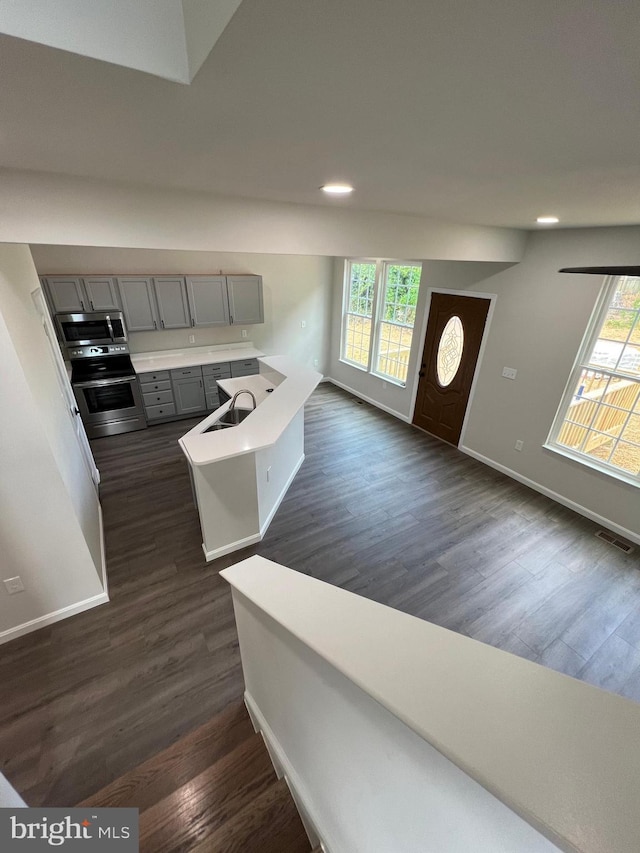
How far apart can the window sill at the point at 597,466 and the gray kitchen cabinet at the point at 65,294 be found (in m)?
5.78

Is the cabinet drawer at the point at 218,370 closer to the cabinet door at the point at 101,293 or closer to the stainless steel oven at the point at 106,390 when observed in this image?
the stainless steel oven at the point at 106,390

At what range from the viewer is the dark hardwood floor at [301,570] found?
1897 millimetres

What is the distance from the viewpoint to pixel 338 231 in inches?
99.6

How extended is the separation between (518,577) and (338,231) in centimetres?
316

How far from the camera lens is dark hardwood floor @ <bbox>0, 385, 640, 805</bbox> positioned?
6.23 ft

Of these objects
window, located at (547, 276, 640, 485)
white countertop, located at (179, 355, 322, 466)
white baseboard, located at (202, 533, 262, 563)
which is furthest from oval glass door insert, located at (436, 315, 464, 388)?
white baseboard, located at (202, 533, 262, 563)

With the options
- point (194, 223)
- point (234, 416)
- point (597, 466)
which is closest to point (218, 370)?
point (234, 416)

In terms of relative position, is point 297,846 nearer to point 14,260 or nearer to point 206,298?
point 14,260

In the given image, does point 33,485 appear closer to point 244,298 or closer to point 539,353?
point 244,298

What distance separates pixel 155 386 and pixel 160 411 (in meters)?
0.39

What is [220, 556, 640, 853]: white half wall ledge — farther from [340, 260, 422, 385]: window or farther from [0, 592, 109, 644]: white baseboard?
[340, 260, 422, 385]: window

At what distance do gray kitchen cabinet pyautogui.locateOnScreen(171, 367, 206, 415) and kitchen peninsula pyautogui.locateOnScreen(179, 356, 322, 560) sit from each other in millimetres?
1735

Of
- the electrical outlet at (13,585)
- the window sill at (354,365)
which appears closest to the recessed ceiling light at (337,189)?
the electrical outlet at (13,585)

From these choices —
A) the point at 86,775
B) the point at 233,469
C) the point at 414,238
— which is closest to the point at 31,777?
the point at 86,775
